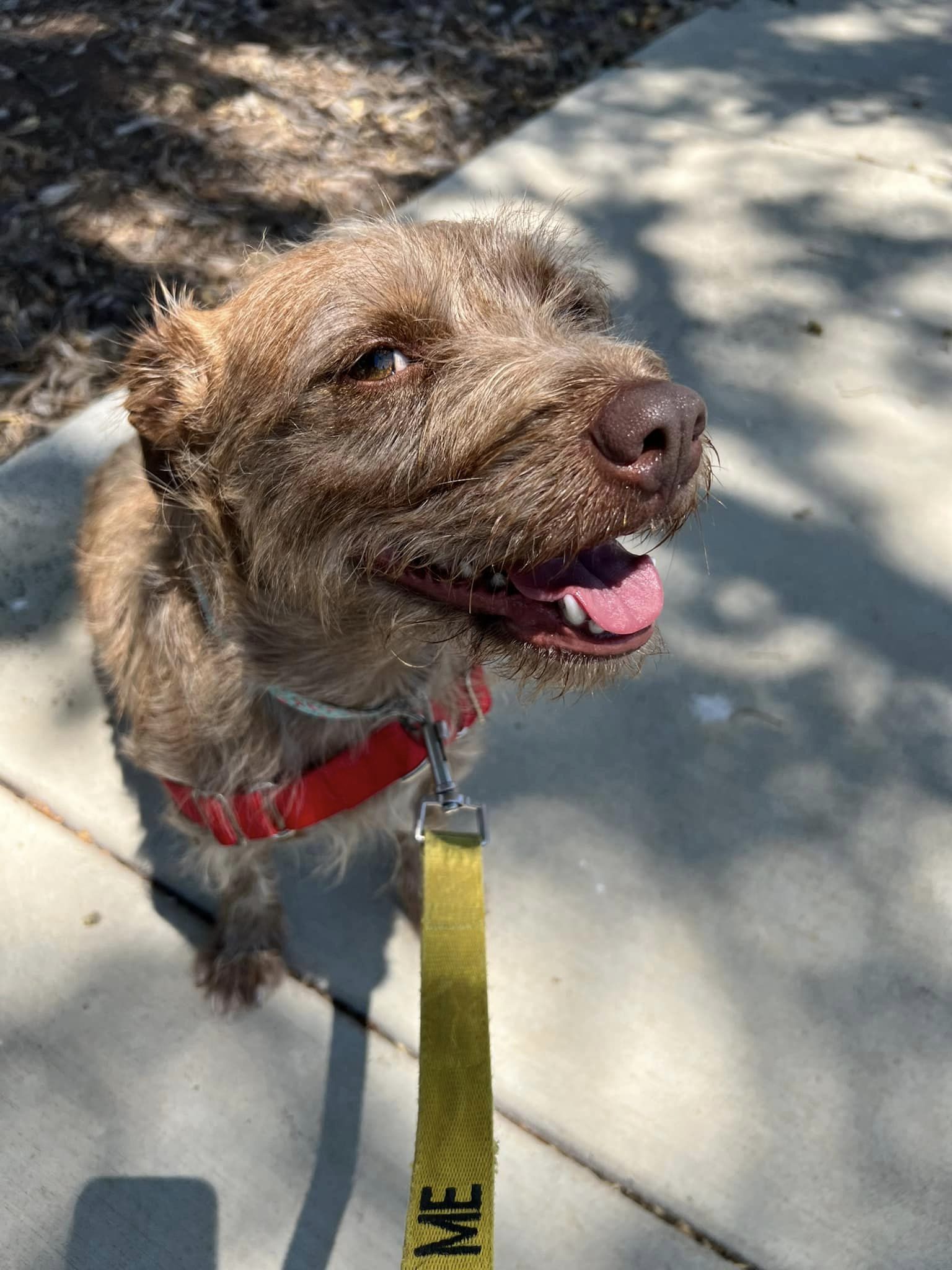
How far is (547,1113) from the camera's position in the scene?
2445 mm

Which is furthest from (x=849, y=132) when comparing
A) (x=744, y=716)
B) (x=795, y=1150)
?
(x=795, y=1150)

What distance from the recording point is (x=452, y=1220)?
4.81 ft

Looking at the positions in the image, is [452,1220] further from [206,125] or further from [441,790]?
[206,125]

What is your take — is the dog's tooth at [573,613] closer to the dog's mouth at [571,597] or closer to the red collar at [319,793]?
the dog's mouth at [571,597]

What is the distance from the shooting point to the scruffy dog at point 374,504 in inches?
68.0

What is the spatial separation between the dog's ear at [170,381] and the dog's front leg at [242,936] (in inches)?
41.9

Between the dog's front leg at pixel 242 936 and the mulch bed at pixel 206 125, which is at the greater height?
the mulch bed at pixel 206 125

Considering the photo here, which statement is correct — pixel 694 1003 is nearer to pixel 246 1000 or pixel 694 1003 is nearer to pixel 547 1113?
pixel 547 1113

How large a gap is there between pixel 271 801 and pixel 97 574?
0.97 meters

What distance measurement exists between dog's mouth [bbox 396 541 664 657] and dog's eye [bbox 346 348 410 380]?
0.38 meters

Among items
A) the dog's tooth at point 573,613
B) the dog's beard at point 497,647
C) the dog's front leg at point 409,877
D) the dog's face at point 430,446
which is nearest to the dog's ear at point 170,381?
the dog's face at point 430,446

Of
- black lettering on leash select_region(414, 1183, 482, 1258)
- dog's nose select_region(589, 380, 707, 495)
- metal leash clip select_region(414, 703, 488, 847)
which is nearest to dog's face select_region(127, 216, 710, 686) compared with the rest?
dog's nose select_region(589, 380, 707, 495)

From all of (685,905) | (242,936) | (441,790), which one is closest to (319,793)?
(441,790)

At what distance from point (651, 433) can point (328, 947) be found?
1789 mm
